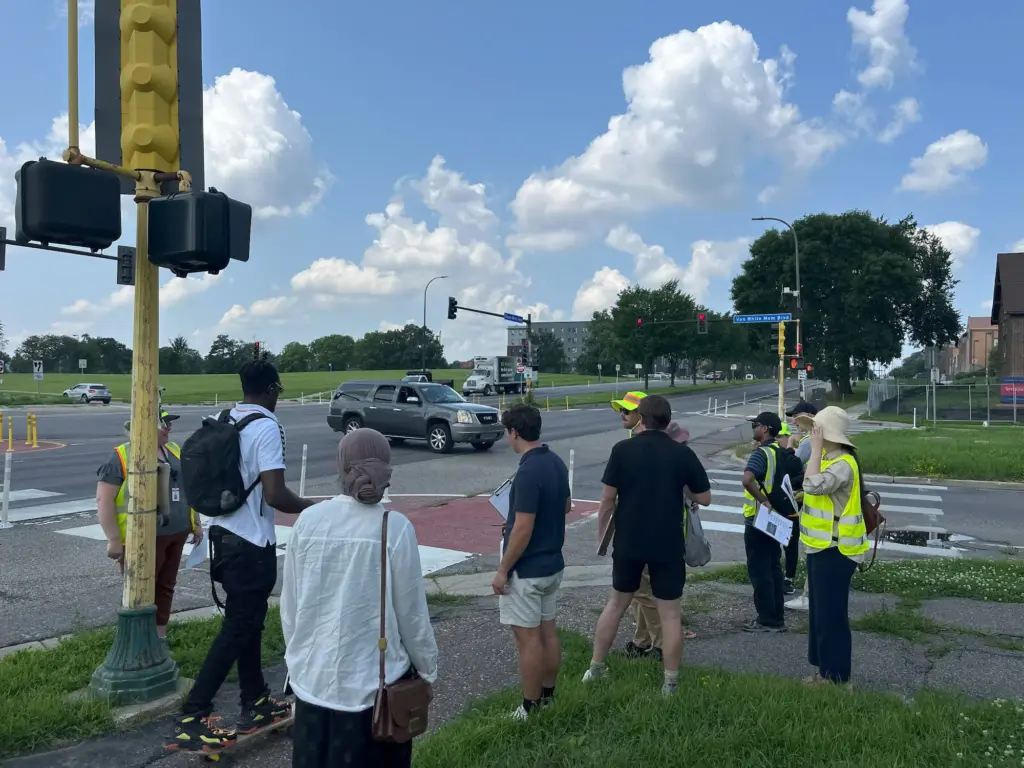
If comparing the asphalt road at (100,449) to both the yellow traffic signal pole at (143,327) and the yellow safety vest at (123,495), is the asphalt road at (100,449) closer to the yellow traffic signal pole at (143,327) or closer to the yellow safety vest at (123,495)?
the yellow safety vest at (123,495)

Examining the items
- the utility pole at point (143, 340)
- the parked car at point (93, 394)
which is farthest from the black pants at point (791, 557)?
the parked car at point (93, 394)

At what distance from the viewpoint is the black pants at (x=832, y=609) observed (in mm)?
4531

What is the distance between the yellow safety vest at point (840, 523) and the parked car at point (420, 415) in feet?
52.7

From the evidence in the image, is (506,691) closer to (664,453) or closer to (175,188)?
(664,453)

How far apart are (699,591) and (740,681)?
277 cm

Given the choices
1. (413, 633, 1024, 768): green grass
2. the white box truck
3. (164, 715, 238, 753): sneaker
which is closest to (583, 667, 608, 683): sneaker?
(413, 633, 1024, 768): green grass

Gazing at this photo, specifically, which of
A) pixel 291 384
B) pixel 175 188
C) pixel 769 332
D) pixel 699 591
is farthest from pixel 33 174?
pixel 291 384

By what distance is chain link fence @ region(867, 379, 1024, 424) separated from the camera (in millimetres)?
36438

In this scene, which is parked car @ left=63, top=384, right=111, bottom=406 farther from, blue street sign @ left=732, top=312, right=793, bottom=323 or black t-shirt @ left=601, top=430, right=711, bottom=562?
black t-shirt @ left=601, top=430, right=711, bottom=562

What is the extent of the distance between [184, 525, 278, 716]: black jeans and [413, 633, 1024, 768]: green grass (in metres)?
1.05

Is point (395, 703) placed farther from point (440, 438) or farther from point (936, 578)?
point (440, 438)

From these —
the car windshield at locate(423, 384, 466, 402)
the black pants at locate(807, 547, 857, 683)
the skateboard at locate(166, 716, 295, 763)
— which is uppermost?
the car windshield at locate(423, 384, 466, 402)

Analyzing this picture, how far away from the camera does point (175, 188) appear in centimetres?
467

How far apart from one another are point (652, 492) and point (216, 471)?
2.32 m
